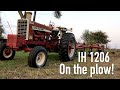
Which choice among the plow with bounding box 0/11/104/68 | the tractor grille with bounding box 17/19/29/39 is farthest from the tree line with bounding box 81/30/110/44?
the tractor grille with bounding box 17/19/29/39

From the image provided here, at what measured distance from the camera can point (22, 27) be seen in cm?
732

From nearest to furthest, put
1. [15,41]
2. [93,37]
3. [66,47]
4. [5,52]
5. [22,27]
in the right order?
1. [15,41]
2. [22,27]
3. [66,47]
4. [5,52]
5. [93,37]

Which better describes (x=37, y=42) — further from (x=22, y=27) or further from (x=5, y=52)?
→ (x=5, y=52)

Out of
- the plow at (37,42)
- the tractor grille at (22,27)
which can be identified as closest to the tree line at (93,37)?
the plow at (37,42)

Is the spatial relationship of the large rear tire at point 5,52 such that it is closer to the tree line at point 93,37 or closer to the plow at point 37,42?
the plow at point 37,42

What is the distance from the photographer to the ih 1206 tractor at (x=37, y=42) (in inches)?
262

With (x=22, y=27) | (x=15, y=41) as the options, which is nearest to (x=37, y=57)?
(x=15, y=41)

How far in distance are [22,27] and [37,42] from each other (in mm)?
626

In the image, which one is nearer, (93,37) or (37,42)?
(37,42)

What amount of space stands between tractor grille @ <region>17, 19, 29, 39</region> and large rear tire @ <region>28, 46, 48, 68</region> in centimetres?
90

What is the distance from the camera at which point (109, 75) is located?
19.1 feet

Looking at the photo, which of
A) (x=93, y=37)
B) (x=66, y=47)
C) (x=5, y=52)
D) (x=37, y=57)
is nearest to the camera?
(x=37, y=57)
